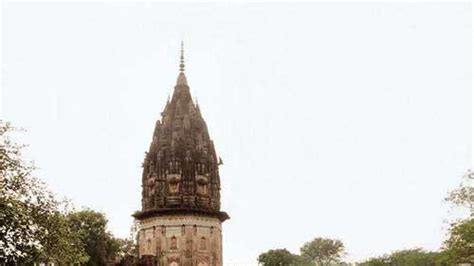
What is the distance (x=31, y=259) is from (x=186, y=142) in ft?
86.4

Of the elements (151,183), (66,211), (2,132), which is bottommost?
(66,211)

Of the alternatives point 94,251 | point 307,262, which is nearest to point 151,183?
point 94,251

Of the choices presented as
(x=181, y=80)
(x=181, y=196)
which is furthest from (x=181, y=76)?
(x=181, y=196)

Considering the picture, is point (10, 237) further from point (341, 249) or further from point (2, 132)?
point (341, 249)

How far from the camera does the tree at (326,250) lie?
298ft

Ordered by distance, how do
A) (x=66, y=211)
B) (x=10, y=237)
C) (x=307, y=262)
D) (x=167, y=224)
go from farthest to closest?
(x=307, y=262), (x=167, y=224), (x=66, y=211), (x=10, y=237)

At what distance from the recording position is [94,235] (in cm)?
4825

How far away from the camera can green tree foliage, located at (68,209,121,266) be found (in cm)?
4750

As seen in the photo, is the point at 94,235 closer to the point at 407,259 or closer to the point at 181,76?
the point at 181,76

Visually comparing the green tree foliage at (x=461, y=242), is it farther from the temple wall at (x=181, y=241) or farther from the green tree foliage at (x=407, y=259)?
the green tree foliage at (x=407, y=259)

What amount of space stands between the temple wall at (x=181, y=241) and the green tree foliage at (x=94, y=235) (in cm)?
340

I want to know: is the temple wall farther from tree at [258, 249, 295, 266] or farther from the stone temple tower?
tree at [258, 249, 295, 266]

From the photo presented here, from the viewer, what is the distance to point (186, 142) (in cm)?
4828

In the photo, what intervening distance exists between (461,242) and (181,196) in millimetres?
18858
